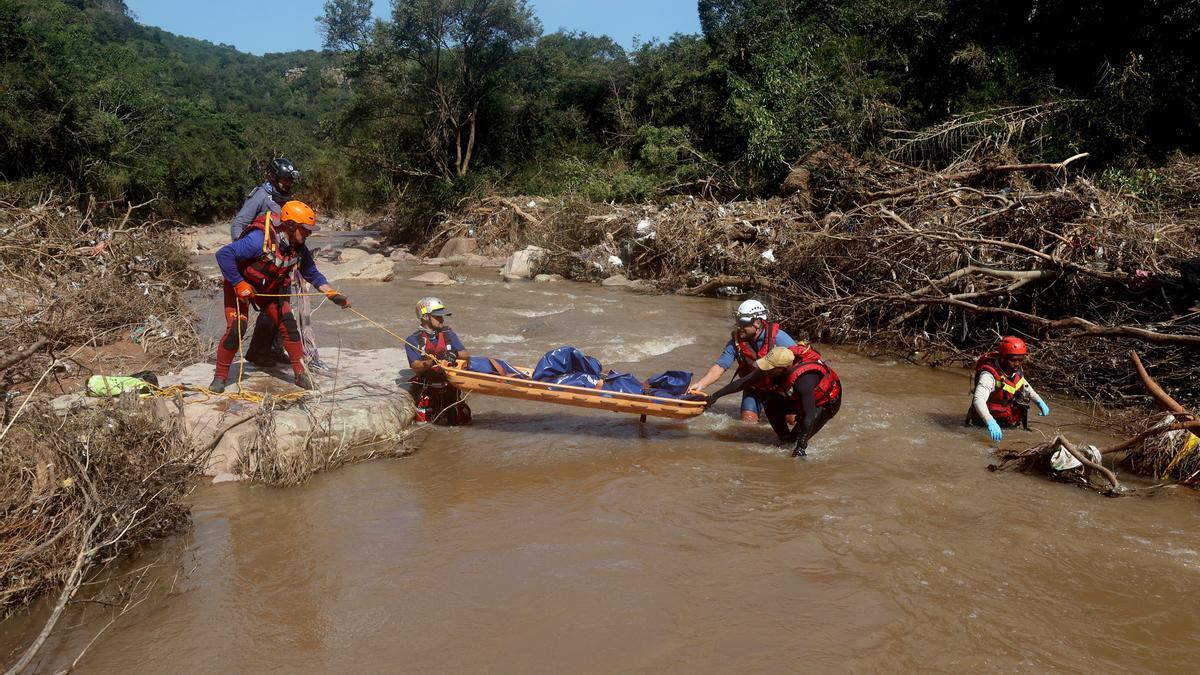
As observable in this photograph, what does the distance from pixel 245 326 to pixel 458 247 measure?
15058mm

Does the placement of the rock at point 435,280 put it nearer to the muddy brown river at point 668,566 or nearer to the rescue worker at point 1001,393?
the muddy brown river at point 668,566

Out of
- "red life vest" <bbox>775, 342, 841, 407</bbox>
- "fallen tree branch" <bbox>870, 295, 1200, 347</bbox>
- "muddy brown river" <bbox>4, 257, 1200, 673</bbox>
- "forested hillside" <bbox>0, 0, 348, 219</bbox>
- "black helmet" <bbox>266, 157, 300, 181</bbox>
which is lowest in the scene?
"muddy brown river" <bbox>4, 257, 1200, 673</bbox>

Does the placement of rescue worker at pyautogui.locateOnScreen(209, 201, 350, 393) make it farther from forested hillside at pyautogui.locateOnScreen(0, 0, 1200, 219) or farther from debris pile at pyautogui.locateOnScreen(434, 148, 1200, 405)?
forested hillside at pyautogui.locateOnScreen(0, 0, 1200, 219)

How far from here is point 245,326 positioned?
19.5 ft

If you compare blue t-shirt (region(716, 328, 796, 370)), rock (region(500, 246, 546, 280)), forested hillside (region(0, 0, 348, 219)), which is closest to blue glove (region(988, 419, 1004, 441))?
blue t-shirt (region(716, 328, 796, 370))

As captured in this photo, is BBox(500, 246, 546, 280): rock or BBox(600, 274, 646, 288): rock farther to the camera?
BBox(500, 246, 546, 280): rock

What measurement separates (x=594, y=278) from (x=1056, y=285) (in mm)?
8913

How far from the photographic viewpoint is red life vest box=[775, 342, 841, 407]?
18.7ft

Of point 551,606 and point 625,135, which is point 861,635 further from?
point 625,135

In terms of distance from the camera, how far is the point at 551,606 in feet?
12.4

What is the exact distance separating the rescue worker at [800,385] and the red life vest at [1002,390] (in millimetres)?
1371

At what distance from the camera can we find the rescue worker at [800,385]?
5672 millimetres

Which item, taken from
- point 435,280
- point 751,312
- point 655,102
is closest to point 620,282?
point 435,280

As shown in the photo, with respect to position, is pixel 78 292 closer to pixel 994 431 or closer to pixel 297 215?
pixel 297 215
